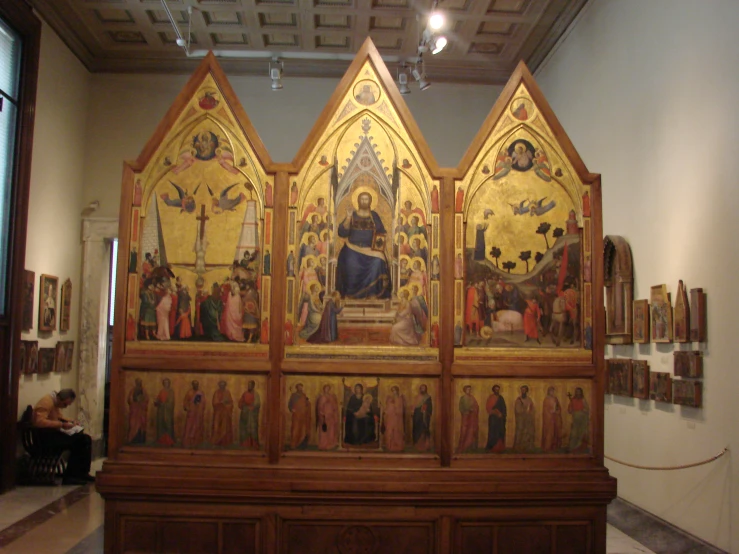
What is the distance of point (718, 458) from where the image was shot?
714 centimetres

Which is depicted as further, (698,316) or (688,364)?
(688,364)

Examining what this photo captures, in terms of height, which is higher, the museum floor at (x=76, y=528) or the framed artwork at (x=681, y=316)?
the framed artwork at (x=681, y=316)

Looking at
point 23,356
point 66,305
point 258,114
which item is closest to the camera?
point 23,356

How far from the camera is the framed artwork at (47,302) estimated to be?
11.9 m

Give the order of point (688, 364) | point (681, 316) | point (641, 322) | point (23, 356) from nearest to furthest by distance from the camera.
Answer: point (688, 364), point (681, 316), point (641, 322), point (23, 356)

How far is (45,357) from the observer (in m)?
12.1

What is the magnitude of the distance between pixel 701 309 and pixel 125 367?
19.3 feet

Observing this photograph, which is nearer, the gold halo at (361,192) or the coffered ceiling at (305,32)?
the gold halo at (361,192)

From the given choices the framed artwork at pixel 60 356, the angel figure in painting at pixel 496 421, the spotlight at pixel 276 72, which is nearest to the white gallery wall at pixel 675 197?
the angel figure in painting at pixel 496 421

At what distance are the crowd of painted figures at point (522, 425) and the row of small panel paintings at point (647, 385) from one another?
1545 mm

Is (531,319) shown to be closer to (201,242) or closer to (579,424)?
(579,424)

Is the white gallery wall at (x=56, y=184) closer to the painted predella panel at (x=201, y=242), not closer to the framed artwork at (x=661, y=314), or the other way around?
the painted predella panel at (x=201, y=242)

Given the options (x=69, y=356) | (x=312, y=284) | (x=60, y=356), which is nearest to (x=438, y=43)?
(x=312, y=284)

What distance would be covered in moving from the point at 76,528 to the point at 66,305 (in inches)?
212
